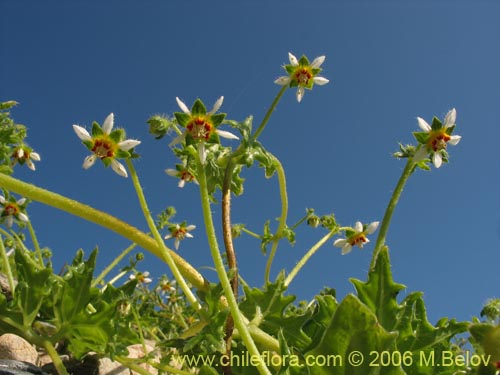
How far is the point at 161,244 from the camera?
7.02ft

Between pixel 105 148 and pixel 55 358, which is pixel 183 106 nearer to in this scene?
pixel 105 148

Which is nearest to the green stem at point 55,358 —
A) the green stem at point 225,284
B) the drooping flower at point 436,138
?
the green stem at point 225,284

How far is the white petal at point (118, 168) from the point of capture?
2.26 m

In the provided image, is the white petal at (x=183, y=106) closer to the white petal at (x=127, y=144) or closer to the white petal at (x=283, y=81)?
the white petal at (x=127, y=144)

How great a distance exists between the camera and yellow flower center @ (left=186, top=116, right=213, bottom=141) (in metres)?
2.16

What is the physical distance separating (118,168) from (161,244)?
1.32ft

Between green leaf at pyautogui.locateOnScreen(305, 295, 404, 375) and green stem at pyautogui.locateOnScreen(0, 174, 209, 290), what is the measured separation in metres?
0.79


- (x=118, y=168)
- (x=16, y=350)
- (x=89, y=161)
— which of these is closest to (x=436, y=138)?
(x=118, y=168)

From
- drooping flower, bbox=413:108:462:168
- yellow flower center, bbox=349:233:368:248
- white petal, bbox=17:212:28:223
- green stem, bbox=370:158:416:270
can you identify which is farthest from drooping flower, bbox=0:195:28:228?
drooping flower, bbox=413:108:462:168

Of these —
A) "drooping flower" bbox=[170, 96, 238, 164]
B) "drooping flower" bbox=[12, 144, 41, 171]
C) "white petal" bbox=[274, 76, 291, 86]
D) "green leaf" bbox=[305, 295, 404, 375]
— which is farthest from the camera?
"drooping flower" bbox=[12, 144, 41, 171]

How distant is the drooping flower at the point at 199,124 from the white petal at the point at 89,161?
36 centimetres

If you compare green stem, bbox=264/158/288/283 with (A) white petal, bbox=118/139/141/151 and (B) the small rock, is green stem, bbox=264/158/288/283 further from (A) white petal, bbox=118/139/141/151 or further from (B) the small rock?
(B) the small rock

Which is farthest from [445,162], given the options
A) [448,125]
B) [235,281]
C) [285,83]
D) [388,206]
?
[235,281]

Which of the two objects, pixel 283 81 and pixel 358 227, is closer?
pixel 283 81
